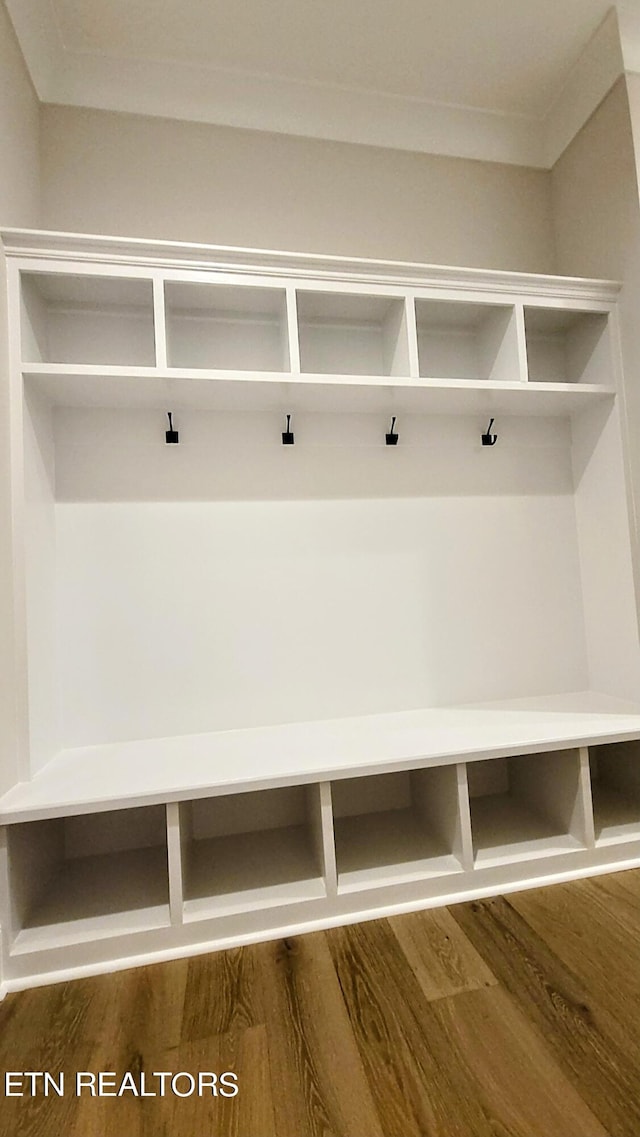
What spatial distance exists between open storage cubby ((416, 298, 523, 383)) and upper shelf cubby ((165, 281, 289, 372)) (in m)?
0.48

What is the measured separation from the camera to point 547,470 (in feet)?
6.64

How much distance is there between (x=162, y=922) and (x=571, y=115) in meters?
2.84

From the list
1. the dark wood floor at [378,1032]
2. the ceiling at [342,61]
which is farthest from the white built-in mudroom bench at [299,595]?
the ceiling at [342,61]

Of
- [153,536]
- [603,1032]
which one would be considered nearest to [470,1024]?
[603,1032]

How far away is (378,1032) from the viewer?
3.36 ft

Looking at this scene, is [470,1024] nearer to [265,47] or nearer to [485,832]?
[485,832]

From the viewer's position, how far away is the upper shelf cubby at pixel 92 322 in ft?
5.07

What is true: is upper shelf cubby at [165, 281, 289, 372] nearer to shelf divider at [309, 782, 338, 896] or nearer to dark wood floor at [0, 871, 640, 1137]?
shelf divider at [309, 782, 338, 896]

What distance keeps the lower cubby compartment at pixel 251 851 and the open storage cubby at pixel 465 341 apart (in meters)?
1.45

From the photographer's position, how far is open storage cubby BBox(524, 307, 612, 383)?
6.08 ft

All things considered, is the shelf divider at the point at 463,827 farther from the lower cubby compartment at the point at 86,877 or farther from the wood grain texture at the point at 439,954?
the lower cubby compartment at the point at 86,877

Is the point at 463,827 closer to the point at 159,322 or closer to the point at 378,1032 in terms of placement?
the point at 378,1032

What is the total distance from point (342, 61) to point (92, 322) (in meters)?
1.17

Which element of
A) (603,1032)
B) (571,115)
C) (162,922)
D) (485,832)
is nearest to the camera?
(603,1032)
